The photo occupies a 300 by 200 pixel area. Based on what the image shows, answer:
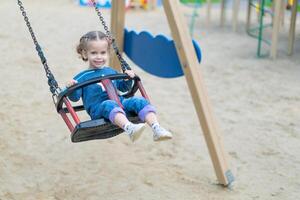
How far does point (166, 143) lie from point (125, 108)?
1.29m

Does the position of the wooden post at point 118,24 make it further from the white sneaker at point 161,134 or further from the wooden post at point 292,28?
the wooden post at point 292,28

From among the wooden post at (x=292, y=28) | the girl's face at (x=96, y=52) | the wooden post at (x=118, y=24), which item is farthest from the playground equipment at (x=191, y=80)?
the wooden post at (x=292, y=28)

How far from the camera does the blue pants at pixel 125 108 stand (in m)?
2.91

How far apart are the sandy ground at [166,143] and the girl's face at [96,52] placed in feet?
2.82

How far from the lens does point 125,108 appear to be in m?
3.09

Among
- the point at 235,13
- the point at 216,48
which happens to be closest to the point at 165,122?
the point at 216,48

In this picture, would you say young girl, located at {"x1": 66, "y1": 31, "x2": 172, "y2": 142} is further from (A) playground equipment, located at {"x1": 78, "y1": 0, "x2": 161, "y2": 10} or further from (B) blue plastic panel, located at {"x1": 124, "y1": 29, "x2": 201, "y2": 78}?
(A) playground equipment, located at {"x1": 78, "y1": 0, "x2": 161, "y2": 10}

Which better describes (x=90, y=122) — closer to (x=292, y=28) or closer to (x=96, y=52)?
(x=96, y=52)

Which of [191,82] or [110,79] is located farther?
[191,82]

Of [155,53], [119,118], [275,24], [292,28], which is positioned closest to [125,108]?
[119,118]

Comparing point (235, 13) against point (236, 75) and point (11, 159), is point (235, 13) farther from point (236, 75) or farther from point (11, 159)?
point (11, 159)

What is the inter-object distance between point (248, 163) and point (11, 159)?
176 centimetres

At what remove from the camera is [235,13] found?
9.14 meters

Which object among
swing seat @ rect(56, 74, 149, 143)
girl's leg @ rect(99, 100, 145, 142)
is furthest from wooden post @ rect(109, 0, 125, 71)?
girl's leg @ rect(99, 100, 145, 142)
